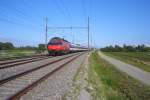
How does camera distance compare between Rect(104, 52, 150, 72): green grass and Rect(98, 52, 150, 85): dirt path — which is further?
Rect(104, 52, 150, 72): green grass

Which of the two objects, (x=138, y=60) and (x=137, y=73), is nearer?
(x=137, y=73)

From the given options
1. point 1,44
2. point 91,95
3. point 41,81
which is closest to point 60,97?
point 91,95

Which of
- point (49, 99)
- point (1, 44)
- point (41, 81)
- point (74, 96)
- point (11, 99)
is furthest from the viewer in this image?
point (1, 44)

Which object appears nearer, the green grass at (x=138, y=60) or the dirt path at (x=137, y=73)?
the dirt path at (x=137, y=73)

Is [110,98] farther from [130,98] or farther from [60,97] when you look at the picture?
[60,97]

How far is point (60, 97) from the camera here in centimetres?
910

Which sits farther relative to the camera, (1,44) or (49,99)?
(1,44)

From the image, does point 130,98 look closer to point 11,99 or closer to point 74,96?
point 74,96

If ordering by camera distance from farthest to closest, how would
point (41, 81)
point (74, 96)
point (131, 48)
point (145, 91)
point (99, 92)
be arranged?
point (131, 48) < point (41, 81) < point (145, 91) < point (99, 92) < point (74, 96)

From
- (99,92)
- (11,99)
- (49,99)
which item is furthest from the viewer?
(99,92)

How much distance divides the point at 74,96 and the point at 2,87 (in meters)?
3.10

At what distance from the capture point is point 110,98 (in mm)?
8945

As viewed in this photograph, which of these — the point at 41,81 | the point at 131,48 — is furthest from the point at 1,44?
the point at 41,81

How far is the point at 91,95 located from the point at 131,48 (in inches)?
6275
